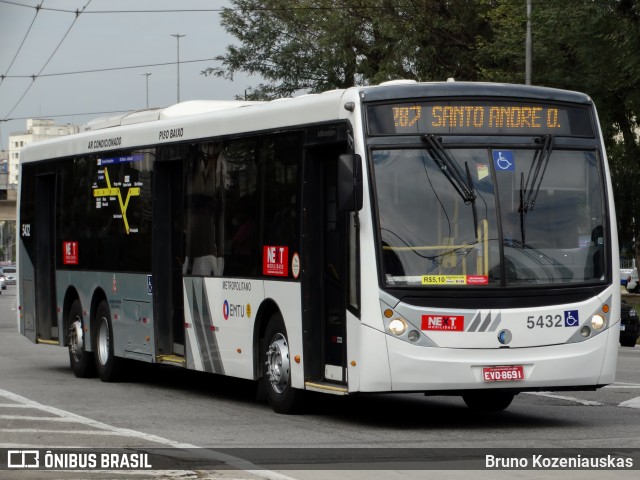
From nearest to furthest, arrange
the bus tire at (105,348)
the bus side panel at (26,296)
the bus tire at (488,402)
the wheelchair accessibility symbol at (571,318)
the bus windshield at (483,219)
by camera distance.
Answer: the bus windshield at (483,219)
the wheelchair accessibility symbol at (571,318)
the bus tire at (488,402)
the bus tire at (105,348)
the bus side panel at (26,296)

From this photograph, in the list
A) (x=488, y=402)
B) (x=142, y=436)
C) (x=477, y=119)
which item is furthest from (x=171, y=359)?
(x=477, y=119)

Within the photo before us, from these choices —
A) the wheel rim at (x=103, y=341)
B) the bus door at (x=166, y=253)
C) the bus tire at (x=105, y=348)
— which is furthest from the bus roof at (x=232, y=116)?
the wheel rim at (x=103, y=341)

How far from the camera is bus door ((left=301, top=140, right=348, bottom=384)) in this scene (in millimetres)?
13656

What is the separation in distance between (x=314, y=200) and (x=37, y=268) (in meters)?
8.91

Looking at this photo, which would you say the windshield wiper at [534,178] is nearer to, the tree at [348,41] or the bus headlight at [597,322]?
the bus headlight at [597,322]

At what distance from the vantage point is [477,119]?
13.3 meters

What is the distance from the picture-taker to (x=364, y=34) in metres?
51.8

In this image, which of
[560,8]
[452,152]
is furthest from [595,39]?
[452,152]

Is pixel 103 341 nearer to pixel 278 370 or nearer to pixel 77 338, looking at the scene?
pixel 77 338

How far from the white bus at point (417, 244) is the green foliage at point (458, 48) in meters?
24.8

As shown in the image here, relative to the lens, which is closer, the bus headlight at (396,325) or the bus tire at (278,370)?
the bus headlight at (396,325)

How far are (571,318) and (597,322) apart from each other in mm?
291

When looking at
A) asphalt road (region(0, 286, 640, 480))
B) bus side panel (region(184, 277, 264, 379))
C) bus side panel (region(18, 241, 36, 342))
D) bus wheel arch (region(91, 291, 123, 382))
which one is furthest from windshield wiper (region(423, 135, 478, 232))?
bus side panel (region(18, 241, 36, 342))

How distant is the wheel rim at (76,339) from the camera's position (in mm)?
20219
